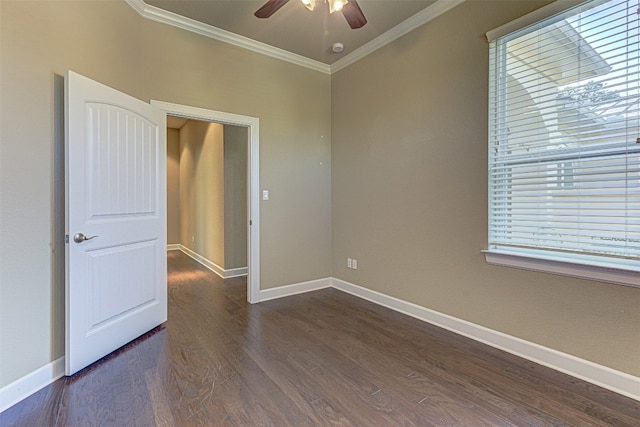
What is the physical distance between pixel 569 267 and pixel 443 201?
3.36 feet

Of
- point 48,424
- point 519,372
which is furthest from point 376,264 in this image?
point 48,424

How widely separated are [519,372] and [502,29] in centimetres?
247

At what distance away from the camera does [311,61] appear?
A: 3.79 metres

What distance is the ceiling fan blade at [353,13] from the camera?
1.92 m

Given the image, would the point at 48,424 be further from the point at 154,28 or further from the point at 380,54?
the point at 380,54

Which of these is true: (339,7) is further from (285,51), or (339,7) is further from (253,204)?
(253,204)

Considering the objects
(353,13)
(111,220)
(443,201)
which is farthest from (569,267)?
(111,220)

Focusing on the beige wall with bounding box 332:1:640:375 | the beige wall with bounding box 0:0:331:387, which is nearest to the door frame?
the beige wall with bounding box 0:0:331:387

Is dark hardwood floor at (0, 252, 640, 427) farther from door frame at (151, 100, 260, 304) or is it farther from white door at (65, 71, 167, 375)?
door frame at (151, 100, 260, 304)

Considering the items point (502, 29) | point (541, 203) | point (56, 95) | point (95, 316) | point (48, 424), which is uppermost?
point (502, 29)

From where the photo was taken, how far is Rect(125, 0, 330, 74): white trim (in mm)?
2719

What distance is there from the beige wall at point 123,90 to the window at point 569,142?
2129 millimetres

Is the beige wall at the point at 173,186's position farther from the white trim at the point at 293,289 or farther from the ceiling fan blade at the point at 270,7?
the ceiling fan blade at the point at 270,7

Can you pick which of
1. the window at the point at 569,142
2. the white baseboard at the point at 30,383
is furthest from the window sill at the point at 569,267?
the white baseboard at the point at 30,383
